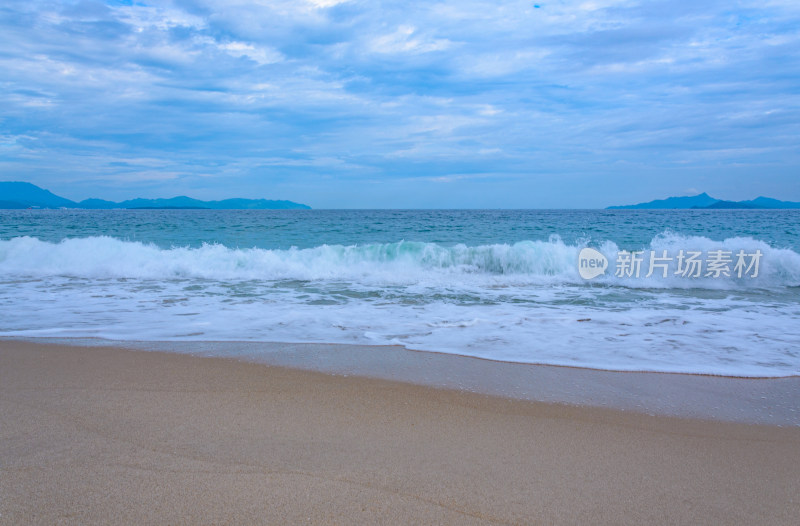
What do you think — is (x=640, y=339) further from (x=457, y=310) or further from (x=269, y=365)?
(x=269, y=365)

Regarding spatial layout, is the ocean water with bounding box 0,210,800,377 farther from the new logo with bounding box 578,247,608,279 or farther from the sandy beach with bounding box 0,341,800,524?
the sandy beach with bounding box 0,341,800,524

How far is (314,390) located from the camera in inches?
141

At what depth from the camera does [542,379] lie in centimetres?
396

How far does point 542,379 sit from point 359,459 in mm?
1999

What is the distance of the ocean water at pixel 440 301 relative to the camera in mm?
5168

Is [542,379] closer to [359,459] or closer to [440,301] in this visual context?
[359,459]

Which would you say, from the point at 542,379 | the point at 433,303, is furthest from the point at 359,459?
the point at 433,303

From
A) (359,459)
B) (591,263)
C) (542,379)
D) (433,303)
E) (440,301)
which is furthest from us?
(591,263)

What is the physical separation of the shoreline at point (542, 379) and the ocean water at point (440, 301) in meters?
0.27

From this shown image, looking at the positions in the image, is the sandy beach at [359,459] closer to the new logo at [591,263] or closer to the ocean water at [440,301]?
the ocean water at [440,301]

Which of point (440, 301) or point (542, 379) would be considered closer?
point (542, 379)

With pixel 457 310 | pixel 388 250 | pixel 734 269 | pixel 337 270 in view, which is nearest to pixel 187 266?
pixel 337 270

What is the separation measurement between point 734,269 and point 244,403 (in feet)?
40.8

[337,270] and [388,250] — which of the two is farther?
[388,250]
